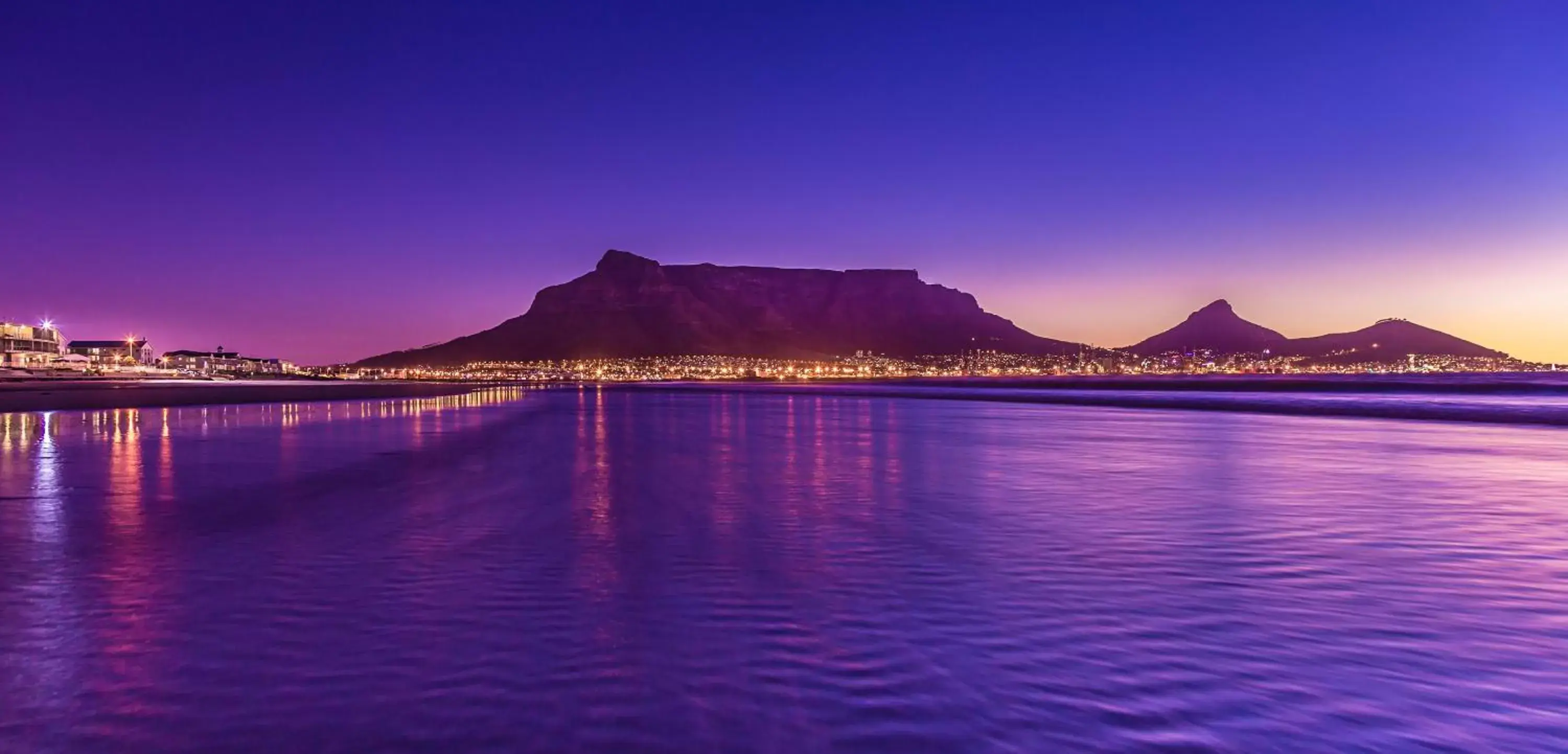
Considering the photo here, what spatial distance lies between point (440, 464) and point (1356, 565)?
20598mm

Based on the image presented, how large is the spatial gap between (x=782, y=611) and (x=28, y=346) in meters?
230

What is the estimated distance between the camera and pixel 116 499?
54.2 feet

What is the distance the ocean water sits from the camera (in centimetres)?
568

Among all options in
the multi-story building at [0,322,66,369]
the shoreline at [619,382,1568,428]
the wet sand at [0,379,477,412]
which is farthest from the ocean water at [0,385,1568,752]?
the multi-story building at [0,322,66,369]

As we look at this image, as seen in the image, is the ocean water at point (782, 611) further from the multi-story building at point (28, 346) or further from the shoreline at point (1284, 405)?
the multi-story building at point (28, 346)

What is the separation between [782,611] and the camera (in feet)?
28.3

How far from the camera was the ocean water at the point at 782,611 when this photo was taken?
568 cm

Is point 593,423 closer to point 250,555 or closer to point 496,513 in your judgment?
point 496,513

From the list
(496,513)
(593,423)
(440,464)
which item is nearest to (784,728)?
(496,513)

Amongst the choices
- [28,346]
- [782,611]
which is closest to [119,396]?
[782,611]

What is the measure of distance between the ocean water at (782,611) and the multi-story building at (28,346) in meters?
193

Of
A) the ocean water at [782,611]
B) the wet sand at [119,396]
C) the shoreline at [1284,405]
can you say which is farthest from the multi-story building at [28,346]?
the ocean water at [782,611]

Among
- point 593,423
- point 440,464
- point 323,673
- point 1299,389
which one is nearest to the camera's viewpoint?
point 323,673

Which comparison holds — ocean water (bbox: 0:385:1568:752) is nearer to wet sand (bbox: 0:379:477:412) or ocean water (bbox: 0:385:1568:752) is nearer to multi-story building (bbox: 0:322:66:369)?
wet sand (bbox: 0:379:477:412)
